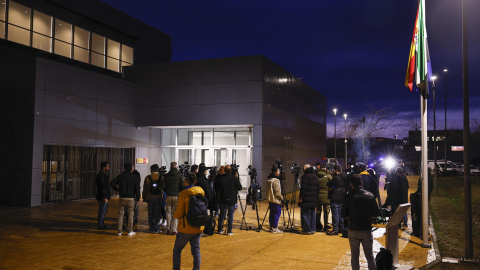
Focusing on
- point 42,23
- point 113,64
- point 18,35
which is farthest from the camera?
point 113,64

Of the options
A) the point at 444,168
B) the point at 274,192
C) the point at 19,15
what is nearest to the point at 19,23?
the point at 19,15

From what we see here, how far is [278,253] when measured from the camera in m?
8.43

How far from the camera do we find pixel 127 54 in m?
25.5

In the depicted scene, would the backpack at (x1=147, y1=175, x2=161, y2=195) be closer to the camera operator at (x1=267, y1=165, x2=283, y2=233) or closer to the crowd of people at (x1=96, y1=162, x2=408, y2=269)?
the crowd of people at (x1=96, y1=162, x2=408, y2=269)

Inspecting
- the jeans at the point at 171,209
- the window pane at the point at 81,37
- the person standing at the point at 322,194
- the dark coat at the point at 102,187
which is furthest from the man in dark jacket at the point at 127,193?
the window pane at the point at 81,37

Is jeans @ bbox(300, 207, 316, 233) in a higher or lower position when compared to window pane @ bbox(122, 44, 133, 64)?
lower

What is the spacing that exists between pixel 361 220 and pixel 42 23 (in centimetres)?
2075

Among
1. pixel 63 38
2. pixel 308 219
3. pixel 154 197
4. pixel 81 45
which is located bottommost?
pixel 308 219

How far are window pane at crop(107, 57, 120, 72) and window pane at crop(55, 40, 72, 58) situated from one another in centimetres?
247

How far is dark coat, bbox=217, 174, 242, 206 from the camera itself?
10188mm

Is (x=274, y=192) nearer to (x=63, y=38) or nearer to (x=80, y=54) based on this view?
(x=80, y=54)

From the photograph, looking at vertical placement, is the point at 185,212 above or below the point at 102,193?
above

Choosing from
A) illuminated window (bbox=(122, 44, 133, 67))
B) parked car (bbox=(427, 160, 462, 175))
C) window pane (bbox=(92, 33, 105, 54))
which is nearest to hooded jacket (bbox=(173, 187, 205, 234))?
window pane (bbox=(92, 33, 105, 54))

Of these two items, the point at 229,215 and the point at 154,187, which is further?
the point at 154,187
